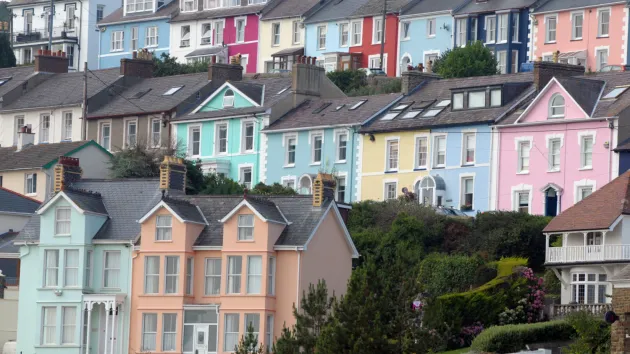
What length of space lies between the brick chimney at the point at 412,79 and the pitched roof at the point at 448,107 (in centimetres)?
38

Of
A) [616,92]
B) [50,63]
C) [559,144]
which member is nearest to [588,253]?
[559,144]

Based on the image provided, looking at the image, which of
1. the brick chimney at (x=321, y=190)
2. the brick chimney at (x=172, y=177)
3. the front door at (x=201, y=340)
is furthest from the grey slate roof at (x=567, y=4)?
the front door at (x=201, y=340)

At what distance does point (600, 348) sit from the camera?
55938 millimetres

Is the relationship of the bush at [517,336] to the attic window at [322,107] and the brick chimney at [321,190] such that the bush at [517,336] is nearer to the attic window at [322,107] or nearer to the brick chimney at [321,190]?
the brick chimney at [321,190]

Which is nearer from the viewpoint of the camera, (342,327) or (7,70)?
(342,327)

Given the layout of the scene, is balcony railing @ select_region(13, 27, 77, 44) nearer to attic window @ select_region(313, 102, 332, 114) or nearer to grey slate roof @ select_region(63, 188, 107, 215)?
attic window @ select_region(313, 102, 332, 114)

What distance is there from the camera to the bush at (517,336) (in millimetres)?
60281

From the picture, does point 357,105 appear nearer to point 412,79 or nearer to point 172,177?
point 412,79

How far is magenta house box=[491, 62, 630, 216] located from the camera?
80062 millimetres

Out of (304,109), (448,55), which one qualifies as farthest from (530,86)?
(448,55)

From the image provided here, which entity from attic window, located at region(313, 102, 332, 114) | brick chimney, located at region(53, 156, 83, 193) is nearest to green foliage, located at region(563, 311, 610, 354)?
brick chimney, located at region(53, 156, 83, 193)

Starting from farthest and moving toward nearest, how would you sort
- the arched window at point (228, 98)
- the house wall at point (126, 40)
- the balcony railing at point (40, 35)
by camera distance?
1. the balcony railing at point (40, 35)
2. the house wall at point (126, 40)
3. the arched window at point (228, 98)

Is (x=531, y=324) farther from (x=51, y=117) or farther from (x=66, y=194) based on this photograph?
(x=51, y=117)

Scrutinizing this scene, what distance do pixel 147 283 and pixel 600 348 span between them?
18.4 meters
